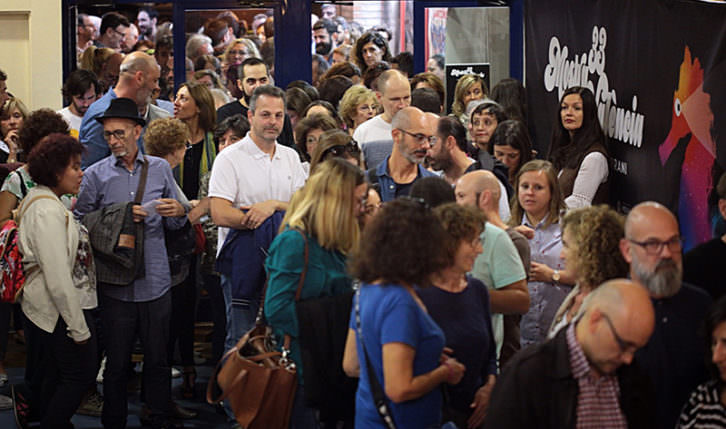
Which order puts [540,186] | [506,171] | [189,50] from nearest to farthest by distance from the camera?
[540,186]
[506,171]
[189,50]

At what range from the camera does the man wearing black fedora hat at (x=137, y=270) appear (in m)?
5.55

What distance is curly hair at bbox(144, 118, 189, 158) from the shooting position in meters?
6.25

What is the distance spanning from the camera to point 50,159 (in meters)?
5.23

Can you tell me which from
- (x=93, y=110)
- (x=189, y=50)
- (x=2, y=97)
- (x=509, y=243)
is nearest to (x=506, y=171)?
(x=509, y=243)

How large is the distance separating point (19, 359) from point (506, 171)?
3794 mm

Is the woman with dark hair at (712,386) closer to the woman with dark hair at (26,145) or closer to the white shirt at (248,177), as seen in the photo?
the white shirt at (248,177)

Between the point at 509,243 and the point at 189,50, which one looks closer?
the point at 509,243

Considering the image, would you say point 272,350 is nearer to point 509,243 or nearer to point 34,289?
point 509,243

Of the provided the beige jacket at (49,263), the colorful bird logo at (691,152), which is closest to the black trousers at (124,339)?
the beige jacket at (49,263)

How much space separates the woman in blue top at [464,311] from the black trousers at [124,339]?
2.27 metres

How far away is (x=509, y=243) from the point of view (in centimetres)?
434

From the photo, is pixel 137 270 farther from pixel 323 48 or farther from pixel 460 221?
pixel 323 48

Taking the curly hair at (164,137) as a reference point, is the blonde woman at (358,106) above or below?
above

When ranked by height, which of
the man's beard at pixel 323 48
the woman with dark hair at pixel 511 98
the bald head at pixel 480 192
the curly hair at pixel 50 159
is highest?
the man's beard at pixel 323 48
